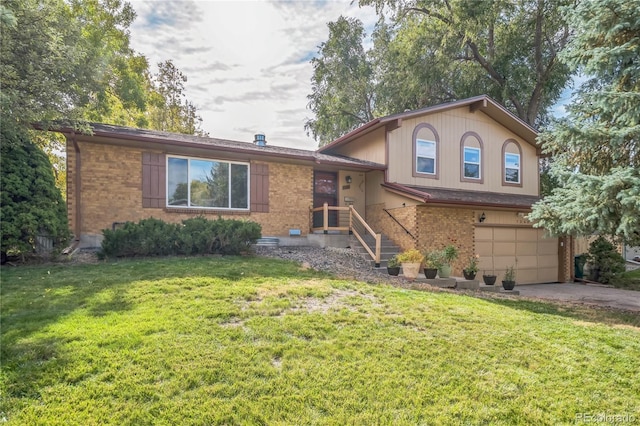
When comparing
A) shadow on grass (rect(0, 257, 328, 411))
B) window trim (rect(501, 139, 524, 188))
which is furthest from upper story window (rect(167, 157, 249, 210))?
window trim (rect(501, 139, 524, 188))

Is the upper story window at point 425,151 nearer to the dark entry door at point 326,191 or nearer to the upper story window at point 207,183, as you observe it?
Answer: the dark entry door at point 326,191

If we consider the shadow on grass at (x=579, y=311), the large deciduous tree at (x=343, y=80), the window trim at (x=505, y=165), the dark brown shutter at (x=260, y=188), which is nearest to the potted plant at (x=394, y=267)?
the shadow on grass at (x=579, y=311)

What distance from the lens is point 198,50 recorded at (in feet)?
48.8

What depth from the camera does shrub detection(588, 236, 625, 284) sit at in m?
13.2

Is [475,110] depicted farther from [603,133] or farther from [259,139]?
[259,139]

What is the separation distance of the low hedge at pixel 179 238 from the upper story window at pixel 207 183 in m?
1.79

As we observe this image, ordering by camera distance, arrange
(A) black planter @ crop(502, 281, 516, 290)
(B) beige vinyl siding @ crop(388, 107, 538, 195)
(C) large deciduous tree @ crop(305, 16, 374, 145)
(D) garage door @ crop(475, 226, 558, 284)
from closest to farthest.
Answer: (A) black planter @ crop(502, 281, 516, 290) → (D) garage door @ crop(475, 226, 558, 284) → (B) beige vinyl siding @ crop(388, 107, 538, 195) → (C) large deciduous tree @ crop(305, 16, 374, 145)

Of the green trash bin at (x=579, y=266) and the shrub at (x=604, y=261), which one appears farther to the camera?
the green trash bin at (x=579, y=266)

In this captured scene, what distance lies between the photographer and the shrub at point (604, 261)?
43.2ft

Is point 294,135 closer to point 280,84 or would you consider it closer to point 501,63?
point 280,84

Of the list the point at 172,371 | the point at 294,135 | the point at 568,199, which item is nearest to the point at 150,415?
the point at 172,371

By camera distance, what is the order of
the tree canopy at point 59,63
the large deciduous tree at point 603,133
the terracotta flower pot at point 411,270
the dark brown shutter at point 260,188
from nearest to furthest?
the large deciduous tree at point 603,133, the tree canopy at point 59,63, the terracotta flower pot at point 411,270, the dark brown shutter at point 260,188

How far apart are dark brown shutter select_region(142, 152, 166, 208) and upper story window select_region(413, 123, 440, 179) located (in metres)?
8.19

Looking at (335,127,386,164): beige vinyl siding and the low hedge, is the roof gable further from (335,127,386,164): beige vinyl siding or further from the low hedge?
the low hedge
